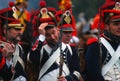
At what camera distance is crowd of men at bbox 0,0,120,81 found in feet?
42.2

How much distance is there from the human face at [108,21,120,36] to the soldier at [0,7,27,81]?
1.58m

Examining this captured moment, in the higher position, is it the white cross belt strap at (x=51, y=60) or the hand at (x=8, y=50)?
the hand at (x=8, y=50)

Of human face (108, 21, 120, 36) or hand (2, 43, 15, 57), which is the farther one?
hand (2, 43, 15, 57)

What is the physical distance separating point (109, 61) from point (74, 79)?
98cm

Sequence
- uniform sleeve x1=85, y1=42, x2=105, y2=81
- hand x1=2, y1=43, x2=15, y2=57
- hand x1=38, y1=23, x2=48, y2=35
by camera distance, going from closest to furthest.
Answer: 1. uniform sleeve x1=85, y1=42, x2=105, y2=81
2. hand x1=2, y1=43, x2=15, y2=57
3. hand x1=38, y1=23, x2=48, y2=35

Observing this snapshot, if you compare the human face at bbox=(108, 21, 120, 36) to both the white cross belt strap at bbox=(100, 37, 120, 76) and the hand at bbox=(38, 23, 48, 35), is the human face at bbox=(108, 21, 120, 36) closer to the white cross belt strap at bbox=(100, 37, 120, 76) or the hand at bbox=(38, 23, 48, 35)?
the white cross belt strap at bbox=(100, 37, 120, 76)

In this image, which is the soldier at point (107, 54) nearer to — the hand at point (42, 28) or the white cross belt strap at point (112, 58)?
the white cross belt strap at point (112, 58)

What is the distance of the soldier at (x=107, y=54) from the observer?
42.0 feet

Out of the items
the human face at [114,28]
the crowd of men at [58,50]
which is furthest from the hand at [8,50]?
the human face at [114,28]

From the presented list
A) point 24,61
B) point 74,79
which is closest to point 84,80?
point 74,79

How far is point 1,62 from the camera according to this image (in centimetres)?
1333

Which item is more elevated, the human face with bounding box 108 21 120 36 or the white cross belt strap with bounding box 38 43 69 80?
the human face with bounding box 108 21 120 36

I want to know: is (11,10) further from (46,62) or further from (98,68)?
(98,68)

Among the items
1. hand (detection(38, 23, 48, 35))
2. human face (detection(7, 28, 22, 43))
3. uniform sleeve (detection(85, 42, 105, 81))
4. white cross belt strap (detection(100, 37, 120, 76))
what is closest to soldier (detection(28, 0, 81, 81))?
hand (detection(38, 23, 48, 35))
